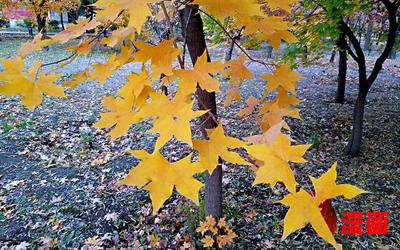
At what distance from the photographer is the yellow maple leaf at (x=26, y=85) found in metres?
1.02

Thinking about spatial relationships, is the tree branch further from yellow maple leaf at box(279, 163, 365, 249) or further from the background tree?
yellow maple leaf at box(279, 163, 365, 249)

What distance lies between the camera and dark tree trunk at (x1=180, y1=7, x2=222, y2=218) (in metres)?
1.73

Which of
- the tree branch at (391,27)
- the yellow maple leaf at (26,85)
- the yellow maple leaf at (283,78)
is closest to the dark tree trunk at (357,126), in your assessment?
the tree branch at (391,27)

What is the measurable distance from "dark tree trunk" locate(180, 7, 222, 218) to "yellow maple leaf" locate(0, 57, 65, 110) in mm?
593

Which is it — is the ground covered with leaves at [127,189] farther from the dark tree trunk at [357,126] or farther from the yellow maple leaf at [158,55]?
the yellow maple leaf at [158,55]

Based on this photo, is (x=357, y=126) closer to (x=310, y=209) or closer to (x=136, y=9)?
Result: (x=310, y=209)

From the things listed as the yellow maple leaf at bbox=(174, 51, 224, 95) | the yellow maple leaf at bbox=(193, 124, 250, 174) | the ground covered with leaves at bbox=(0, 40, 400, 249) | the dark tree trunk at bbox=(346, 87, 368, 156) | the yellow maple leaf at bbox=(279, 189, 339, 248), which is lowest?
the ground covered with leaves at bbox=(0, 40, 400, 249)

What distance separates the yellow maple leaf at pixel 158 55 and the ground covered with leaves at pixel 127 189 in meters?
0.97

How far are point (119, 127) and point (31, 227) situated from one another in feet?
7.78

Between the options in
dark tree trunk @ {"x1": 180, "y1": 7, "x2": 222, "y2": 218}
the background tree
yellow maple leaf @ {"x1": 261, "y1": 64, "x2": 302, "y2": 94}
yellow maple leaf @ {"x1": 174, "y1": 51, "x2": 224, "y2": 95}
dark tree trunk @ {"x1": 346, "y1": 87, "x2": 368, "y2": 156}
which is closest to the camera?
yellow maple leaf @ {"x1": 174, "y1": 51, "x2": 224, "y2": 95}

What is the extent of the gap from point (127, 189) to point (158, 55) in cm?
248

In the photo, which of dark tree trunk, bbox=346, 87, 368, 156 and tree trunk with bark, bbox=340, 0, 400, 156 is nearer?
tree trunk with bark, bbox=340, 0, 400, 156

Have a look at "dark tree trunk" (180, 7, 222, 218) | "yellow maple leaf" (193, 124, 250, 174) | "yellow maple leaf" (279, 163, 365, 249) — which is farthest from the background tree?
"yellow maple leaf" (279, 163, 365, 249)

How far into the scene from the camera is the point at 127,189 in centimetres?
322
